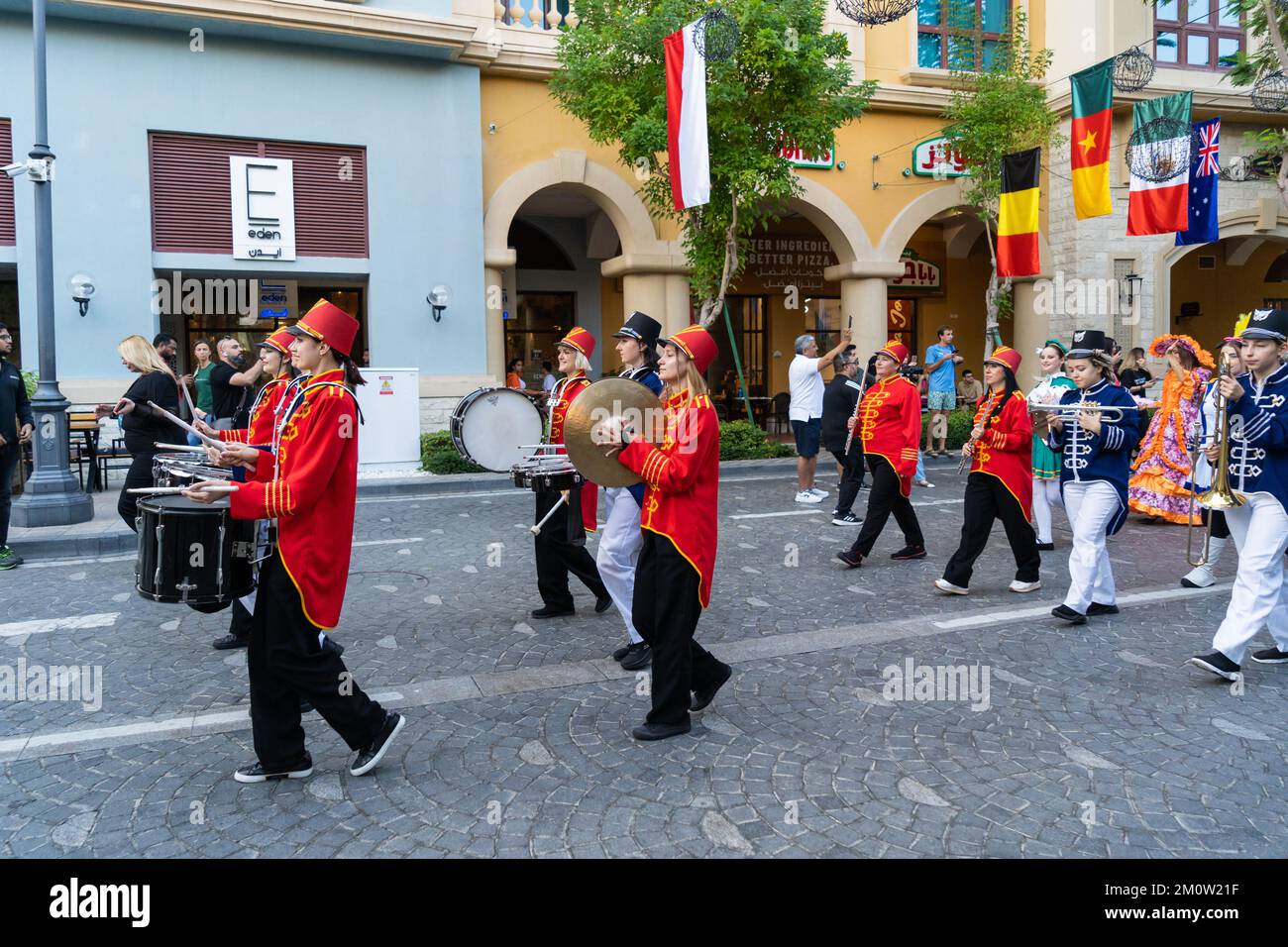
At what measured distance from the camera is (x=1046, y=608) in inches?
280

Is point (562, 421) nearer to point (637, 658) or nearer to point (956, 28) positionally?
point (637, 658)

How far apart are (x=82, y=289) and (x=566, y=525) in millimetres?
10758

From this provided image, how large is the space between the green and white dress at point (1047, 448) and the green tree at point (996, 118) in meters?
8.17

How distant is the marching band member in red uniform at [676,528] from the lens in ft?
14.5

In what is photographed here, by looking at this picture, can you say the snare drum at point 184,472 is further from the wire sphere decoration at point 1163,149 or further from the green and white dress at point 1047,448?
the wire sphere decoration at point 1163,149

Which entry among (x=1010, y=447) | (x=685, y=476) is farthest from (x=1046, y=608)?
(x=685, y=476)

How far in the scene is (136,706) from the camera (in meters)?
5.14

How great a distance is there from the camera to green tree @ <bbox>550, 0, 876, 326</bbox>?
14.1 m

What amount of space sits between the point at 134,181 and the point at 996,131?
14147 millimetres

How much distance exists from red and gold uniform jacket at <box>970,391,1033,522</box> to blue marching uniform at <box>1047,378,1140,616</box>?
0.65 m

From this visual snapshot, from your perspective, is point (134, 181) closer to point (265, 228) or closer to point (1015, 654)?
point (265, 228)

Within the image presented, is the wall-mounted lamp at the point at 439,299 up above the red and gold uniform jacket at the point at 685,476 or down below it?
above

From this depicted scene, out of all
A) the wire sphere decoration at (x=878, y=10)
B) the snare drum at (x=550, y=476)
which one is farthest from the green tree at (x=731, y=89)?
the snare drum at (x=550, y=476)
